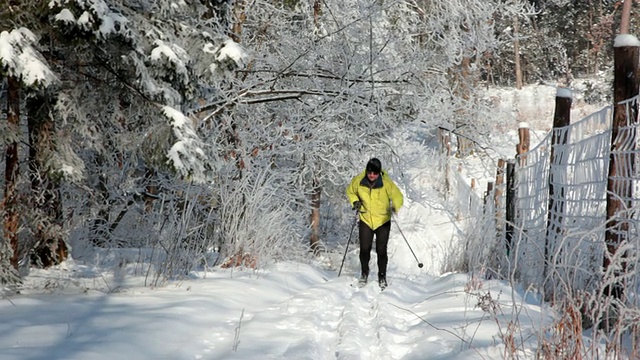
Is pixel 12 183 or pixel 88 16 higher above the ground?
pixel 88 16

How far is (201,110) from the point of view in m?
7.92

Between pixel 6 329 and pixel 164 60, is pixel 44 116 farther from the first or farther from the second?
pixel 6 329

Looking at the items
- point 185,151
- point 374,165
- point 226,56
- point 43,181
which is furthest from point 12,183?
point 374,165

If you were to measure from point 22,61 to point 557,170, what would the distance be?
4.87 m

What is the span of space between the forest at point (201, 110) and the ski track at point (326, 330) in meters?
1.25

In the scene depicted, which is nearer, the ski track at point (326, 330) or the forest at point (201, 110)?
the ski track at point (326, 330)

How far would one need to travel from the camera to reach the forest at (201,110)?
4844mm

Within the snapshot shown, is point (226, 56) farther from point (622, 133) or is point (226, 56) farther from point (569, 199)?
point (622, 133)

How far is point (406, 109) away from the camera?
827 centimetres

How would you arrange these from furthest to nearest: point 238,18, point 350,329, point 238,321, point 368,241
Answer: point 238,18 < point 368,241 < point 350,329 < point 238,321

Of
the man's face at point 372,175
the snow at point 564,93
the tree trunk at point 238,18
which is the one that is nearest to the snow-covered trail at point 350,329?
the man's face at point 372,175

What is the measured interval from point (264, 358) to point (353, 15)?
7.74 metres

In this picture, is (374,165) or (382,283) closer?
(382,283)

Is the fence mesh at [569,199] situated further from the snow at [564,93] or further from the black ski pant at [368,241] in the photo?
the black ski pant at [368,241]
